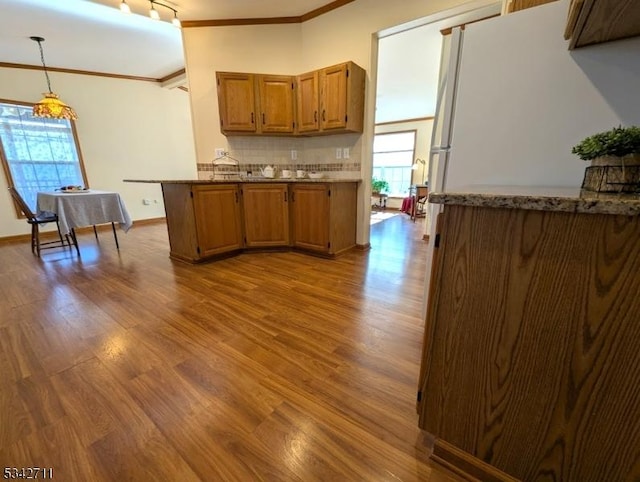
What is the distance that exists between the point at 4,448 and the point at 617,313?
6.43 ft

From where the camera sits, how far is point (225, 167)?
11.7 feet

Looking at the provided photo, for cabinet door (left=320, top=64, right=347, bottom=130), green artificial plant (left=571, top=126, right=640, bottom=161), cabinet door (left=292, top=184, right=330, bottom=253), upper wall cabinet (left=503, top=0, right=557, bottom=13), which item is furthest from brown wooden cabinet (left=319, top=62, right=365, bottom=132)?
green artificial plant (left=571, top=126, right=640, bottom=161)

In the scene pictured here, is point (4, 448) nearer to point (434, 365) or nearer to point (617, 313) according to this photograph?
point (434, 365)

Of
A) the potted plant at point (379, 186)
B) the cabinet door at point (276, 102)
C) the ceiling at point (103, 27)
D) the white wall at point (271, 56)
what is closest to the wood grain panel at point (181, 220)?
the white wall at point (271, 56)

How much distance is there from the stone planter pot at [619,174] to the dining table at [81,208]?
14.8ft

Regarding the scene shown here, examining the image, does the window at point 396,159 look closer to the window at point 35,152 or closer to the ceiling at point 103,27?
the ceiling at point 103,27

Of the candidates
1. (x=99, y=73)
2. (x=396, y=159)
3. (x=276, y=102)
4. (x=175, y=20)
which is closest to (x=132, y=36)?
(x=175, y=20)

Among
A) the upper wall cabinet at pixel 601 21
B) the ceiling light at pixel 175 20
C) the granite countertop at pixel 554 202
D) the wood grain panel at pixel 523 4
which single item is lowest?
the granite countertop at pixel 554 202

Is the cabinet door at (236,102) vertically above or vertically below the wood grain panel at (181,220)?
above

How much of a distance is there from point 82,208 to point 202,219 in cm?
179

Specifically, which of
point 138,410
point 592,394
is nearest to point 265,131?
point 138,410

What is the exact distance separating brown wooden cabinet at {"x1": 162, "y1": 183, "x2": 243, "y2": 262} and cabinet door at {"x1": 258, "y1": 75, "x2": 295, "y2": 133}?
37.0 inches

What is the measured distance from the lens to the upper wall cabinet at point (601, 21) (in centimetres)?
76

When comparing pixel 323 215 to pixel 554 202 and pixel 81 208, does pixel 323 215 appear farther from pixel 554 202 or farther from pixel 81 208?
pixel 81 208
